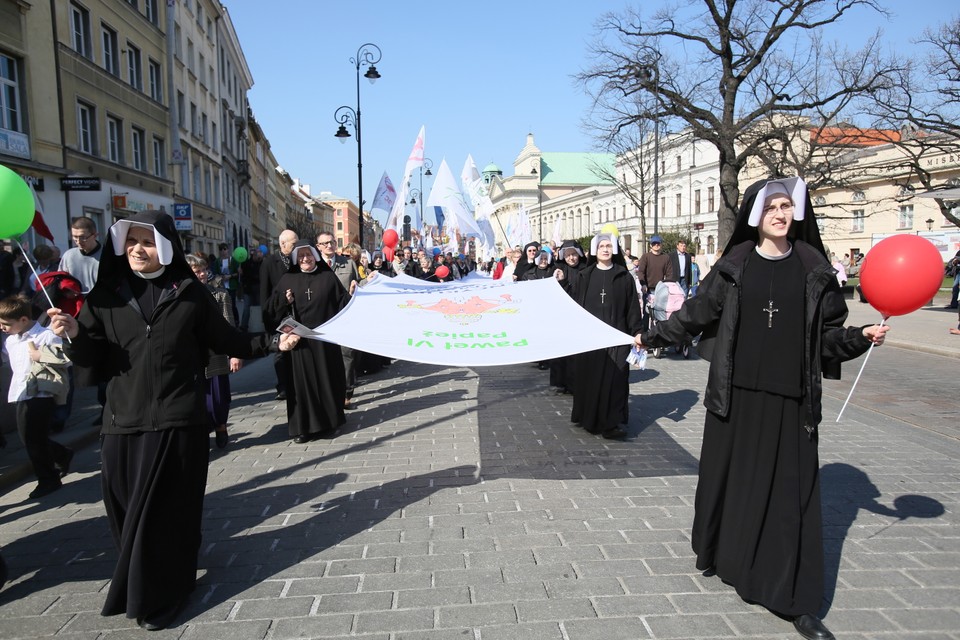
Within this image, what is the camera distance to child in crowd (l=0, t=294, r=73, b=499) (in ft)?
18.1

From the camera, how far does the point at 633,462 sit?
6406mm

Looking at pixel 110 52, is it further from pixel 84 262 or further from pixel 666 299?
pixel 666 299

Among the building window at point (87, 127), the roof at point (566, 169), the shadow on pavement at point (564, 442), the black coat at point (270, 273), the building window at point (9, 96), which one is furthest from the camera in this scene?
the roof at point (566, 169)

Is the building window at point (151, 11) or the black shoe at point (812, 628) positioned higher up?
the building window at point (151, 11)

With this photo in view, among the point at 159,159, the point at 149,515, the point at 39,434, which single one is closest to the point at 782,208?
the point at 149,515

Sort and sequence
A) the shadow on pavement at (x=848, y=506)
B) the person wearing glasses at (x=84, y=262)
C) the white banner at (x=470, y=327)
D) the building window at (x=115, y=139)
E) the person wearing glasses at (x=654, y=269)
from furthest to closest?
the building window at (x=115, y=139), the person wearing glasses at (x=654, y=269), the person wearing glasses at (x=84, y=262), the white banner at (x=470, y=327), the shadow on pavement at (x=848, y=506)

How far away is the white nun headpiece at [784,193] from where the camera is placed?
3.54m

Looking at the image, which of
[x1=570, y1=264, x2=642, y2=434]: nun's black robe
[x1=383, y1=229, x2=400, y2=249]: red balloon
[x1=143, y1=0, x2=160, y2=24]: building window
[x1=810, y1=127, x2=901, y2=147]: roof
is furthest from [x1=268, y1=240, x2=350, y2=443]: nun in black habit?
[x1=143, y1=0, x2=160, y2=24]: building window

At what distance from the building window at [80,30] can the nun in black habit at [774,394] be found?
81.2 ft

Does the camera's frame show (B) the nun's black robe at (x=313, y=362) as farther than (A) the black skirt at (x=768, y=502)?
Yes

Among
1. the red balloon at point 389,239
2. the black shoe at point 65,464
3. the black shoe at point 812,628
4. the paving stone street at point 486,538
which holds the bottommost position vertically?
the paving stone street at point 486,538

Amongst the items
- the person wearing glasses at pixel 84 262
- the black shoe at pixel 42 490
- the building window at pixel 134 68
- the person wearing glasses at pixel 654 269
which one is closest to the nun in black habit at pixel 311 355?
the black shoe at pixel 42 490

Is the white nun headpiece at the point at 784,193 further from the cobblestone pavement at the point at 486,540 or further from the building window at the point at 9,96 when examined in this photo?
the building window at the point at 9,96

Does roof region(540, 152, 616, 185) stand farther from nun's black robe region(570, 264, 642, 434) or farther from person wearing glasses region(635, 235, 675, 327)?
nun's black robe region(570, 264, 642, 434)
